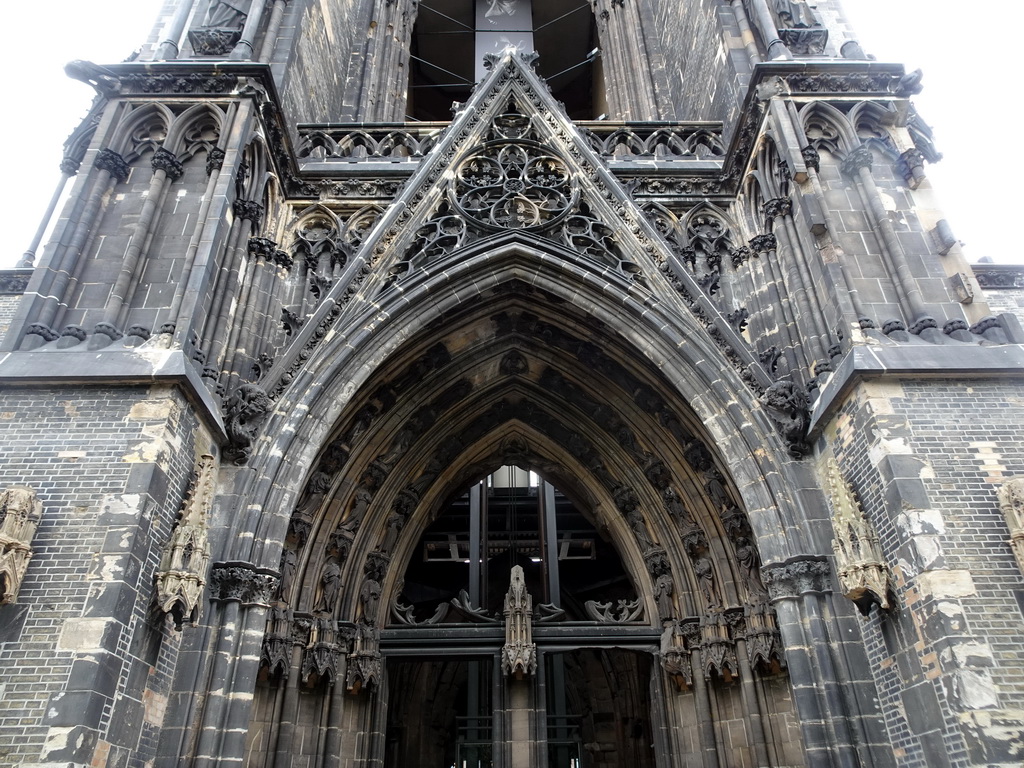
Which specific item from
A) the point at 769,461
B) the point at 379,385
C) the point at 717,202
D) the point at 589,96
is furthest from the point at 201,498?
the point at 589,96

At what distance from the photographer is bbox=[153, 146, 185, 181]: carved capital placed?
8656 millimetres

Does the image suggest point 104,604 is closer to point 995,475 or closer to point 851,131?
point 995,475

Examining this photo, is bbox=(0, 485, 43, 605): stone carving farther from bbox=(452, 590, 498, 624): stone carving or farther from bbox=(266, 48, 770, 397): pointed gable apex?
bbox=(452, 590, 498, 624): stone carving

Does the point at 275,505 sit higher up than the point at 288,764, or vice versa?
the point at 275,505

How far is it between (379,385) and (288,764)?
4303 mm

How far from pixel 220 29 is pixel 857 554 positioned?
381 inches

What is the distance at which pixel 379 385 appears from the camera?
9719 mm

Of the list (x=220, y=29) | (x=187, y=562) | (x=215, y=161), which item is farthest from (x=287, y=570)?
(x=220, y=29)

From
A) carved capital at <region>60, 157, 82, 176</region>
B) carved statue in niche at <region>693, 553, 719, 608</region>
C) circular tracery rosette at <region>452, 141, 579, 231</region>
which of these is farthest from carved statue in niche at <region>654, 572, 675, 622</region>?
carved capital at <region>60, 157, 82, 176</region>

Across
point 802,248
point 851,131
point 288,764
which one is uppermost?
point 851,131

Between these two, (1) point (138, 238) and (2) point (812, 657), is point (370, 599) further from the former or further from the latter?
(2) point (812, 657)

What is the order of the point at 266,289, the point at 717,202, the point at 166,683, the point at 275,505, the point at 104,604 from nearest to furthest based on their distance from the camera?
the point at 104,604 → the point at 166,683 → the point at 275,505 → the point at 266,289 → the point at 717,202

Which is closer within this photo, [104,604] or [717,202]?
[104,604]

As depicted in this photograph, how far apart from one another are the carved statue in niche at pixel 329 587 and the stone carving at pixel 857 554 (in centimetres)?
563
